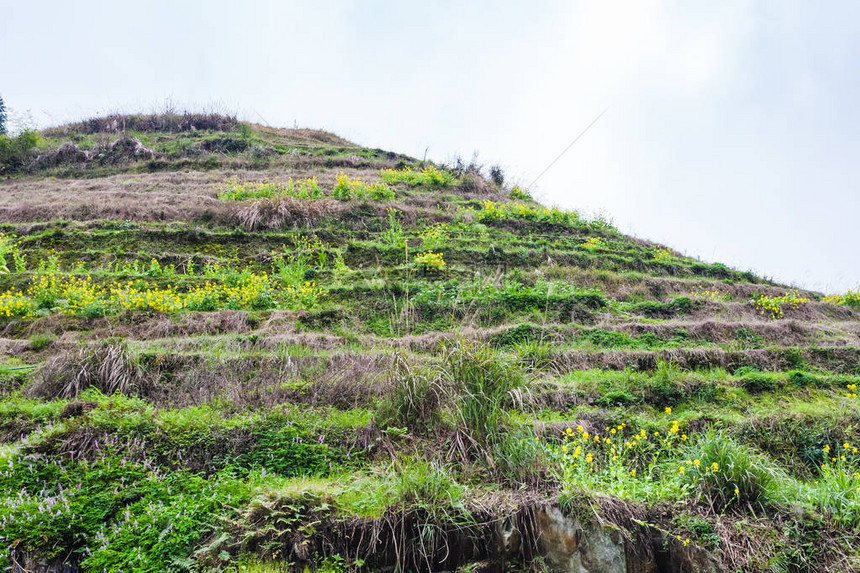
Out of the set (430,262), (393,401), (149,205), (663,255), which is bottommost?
(393,401)

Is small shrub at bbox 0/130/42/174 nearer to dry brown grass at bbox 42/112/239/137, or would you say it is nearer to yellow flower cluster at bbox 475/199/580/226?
dry brown grass at bbox 42/112/239/137

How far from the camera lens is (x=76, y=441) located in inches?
165

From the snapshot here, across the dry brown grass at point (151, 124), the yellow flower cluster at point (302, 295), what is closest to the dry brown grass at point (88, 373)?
the yellow flower cluster at point (302, 295)

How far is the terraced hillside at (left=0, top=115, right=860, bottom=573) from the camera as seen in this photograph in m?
3.48

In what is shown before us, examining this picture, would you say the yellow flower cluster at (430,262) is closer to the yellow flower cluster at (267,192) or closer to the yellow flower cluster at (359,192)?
the yellow flower cluster at (359,192)

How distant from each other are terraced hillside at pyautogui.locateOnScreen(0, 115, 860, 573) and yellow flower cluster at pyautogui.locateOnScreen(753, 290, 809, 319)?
0.31 ft

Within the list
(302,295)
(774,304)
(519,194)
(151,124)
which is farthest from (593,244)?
(151,124)

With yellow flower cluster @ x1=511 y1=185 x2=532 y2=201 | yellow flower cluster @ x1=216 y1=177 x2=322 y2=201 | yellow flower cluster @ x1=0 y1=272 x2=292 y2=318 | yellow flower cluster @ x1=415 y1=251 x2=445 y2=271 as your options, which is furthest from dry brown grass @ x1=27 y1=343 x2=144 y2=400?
yellow flower cluster @ x1=511 y1=185 x2=532 y2=201

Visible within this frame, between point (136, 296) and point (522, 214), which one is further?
point (522, 214)

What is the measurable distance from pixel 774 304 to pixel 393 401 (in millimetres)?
10852

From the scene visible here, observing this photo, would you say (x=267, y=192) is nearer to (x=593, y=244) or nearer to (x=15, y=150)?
(x=593, y=244)

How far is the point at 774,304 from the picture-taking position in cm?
1094

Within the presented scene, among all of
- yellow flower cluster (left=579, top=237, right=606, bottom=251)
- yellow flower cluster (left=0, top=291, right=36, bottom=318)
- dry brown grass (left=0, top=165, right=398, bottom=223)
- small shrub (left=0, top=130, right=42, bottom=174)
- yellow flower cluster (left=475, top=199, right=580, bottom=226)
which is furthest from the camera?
small shrub (left=0, top=130, right=42, bottom=174)

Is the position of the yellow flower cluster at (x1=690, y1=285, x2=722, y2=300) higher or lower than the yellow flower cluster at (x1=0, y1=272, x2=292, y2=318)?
higher
